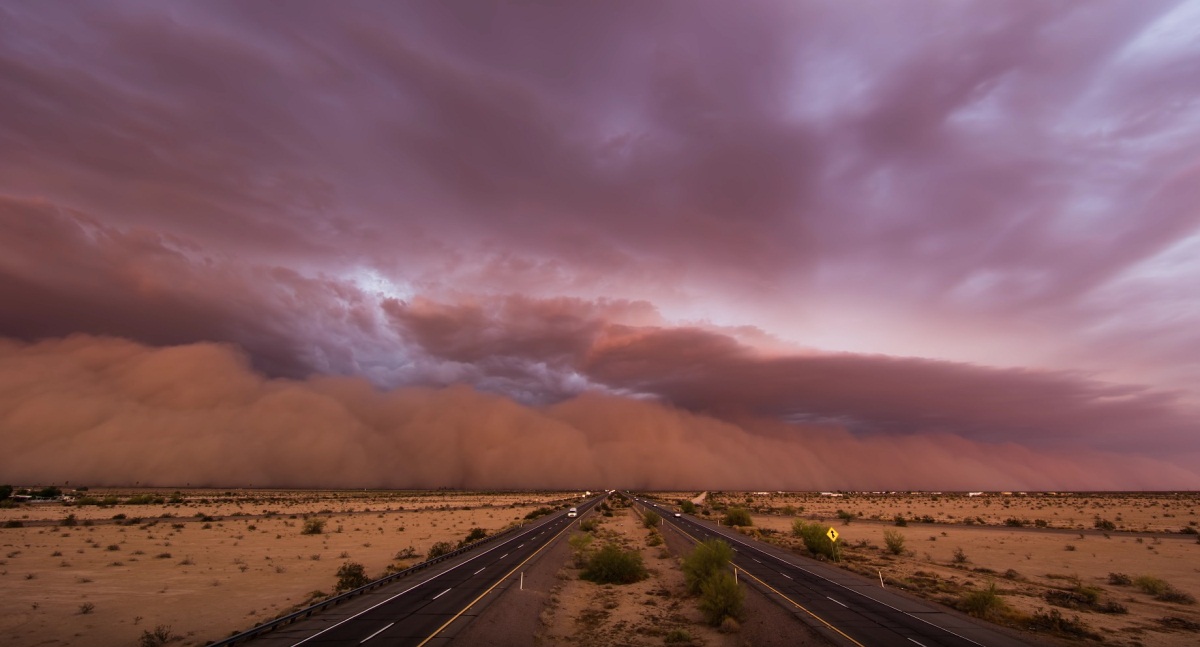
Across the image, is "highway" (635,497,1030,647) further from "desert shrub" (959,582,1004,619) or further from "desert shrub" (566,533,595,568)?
"desert shrub" (566,533,595,568)

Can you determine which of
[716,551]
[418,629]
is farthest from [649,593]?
[418,629]

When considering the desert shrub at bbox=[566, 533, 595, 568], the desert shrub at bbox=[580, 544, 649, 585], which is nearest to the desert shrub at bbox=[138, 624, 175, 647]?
the desert shrub at bbox=[580, 544, 649, 585]

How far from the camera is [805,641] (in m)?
19.4

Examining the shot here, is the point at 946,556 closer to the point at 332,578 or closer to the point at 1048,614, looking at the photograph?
the point at 1048,614

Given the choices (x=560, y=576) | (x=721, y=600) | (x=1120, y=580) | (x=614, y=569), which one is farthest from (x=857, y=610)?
(x=1120, y=580)

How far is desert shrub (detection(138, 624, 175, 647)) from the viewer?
18.5 metres

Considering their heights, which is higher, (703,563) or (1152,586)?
(703,563)

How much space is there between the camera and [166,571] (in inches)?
1268

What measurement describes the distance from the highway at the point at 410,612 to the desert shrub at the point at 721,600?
10124 mm

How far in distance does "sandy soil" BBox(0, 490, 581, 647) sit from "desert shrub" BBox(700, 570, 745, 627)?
18.8m

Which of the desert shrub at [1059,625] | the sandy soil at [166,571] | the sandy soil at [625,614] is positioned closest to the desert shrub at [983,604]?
the desert shrub at [1059,625]

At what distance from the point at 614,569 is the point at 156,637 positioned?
22271 millimetres

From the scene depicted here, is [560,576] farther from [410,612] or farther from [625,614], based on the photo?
[410,612]

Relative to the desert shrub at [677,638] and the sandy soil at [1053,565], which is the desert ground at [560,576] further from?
the desert shrub at [677,638]
